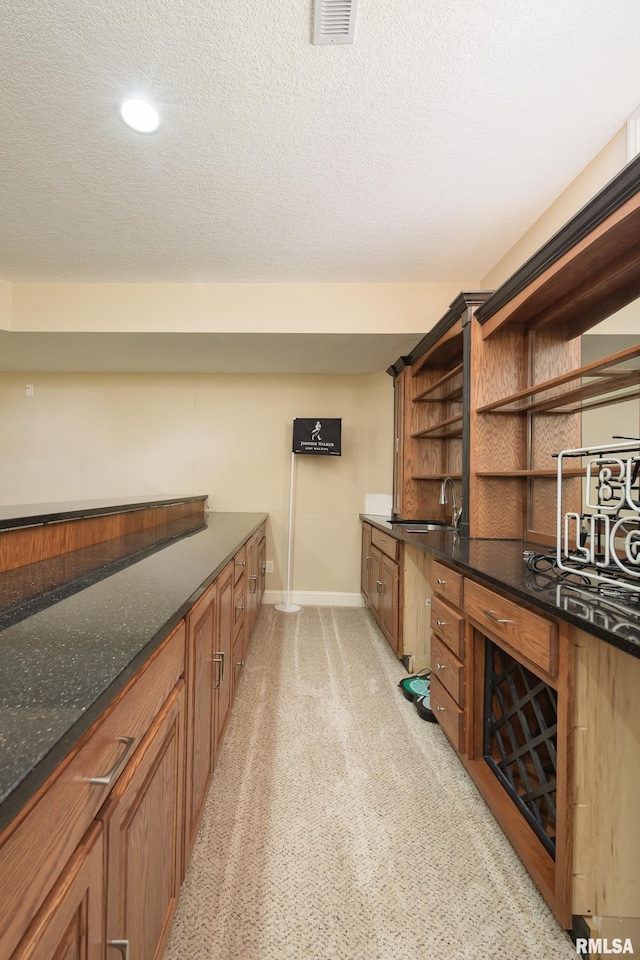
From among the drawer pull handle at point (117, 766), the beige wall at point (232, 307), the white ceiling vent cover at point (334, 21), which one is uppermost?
A: the white ceiling vent cover at point (334, 21)

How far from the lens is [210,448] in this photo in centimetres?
413

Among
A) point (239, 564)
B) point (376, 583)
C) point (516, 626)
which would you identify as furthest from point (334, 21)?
point (376, 583)

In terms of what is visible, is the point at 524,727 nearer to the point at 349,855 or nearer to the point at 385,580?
the point at 349,855

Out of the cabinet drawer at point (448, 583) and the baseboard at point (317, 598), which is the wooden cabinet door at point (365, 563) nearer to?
the baseboard at point (317, 598)

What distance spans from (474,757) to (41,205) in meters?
3.33

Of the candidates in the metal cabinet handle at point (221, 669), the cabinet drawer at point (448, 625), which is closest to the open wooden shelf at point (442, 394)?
the cabinet drawer at point (448, 625)

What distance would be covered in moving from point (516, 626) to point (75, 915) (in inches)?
45.0

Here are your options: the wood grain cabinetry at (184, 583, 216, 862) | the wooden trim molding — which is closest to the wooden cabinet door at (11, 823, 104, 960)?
the wood grain cabinetry at (184, 583, 216, 862)

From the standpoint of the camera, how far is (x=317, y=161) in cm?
186

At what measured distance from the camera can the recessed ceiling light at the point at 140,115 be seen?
1585mm

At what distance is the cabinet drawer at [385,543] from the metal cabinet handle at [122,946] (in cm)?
212

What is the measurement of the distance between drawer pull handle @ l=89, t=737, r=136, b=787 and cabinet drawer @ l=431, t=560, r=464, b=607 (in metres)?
1.29

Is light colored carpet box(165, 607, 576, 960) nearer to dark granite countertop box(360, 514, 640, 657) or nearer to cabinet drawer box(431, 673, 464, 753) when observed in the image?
cabinet drawer box(431, 673, 464, 753)

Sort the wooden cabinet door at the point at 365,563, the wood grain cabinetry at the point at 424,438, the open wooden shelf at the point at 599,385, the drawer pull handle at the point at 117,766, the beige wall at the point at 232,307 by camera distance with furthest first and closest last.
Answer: the wooden cabinet door at the point at 365,563
the wood grain cabinetry at the point at 424,438
the beige wall at the point at 232,307
the open wooden shelf at the point at 599,385
the drawer pull handle at the point at 117,766
